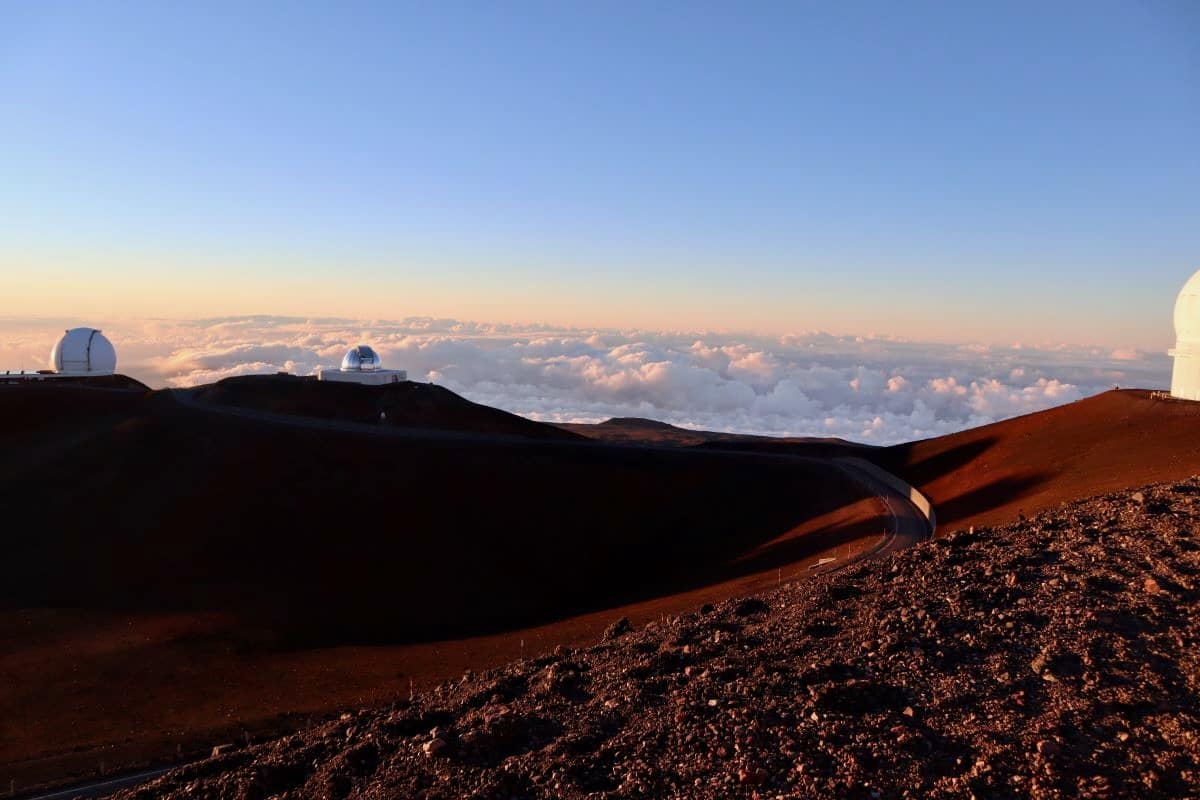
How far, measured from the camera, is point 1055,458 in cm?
3212

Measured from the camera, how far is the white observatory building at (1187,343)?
35.4 meters

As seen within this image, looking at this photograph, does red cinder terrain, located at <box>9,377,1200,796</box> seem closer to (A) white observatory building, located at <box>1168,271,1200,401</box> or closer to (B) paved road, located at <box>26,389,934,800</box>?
(B) paved road, located at <box>26,389,934,800</box>

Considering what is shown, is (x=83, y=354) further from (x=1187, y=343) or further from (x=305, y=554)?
(x=1187, y=343)

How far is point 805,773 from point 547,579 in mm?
24610

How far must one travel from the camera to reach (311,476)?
41.1 meters

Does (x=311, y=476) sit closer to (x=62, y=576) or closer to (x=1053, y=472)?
(x=62, y=576)

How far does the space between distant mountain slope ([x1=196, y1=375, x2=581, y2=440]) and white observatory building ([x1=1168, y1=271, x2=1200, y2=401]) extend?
118 feet

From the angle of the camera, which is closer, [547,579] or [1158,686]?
[1158,686]

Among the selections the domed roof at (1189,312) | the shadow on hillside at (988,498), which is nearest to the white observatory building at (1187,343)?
the domed roof at (1189,312)

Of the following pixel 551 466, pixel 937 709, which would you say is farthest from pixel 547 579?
pixel 937 709

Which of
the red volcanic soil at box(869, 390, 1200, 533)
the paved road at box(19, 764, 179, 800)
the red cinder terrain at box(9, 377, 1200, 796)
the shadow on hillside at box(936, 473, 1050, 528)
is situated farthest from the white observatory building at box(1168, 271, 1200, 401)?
the paved road at box(19, 764, 179, 800)

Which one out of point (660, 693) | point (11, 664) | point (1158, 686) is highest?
point (1158, 686)

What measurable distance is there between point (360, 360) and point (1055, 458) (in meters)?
50.0

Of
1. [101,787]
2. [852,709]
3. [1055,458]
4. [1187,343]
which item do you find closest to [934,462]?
[1055,458]
